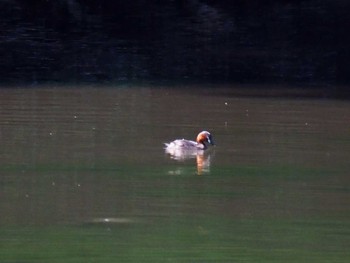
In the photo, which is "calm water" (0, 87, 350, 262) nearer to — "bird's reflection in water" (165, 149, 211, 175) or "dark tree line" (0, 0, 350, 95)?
"bird's reflection in water" (165, 149, 211, 175)

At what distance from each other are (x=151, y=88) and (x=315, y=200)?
14304mm

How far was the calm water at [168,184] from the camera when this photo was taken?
8.23 m

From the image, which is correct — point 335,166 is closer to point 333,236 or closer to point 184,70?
point 333,236

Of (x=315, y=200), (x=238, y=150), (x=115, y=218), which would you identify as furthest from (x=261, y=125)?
(x=115, y=218)

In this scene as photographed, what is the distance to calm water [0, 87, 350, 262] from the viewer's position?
324 inches

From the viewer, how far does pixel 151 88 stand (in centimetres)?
2477

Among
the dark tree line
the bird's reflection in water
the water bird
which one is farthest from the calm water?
the dark tree line

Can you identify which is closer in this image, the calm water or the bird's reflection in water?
the calm water

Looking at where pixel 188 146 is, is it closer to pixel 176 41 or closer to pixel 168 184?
pixel 168 184

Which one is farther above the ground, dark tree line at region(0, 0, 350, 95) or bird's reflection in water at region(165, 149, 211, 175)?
bird's reflection in water at region(165, 149, 211, 175)

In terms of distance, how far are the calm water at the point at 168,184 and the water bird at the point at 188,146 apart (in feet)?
0.57

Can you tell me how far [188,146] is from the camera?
48.5ft

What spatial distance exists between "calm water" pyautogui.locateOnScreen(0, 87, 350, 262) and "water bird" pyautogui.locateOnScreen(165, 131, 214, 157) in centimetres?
17

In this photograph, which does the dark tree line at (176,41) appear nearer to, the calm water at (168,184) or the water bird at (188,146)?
the calm water at (168,184)
